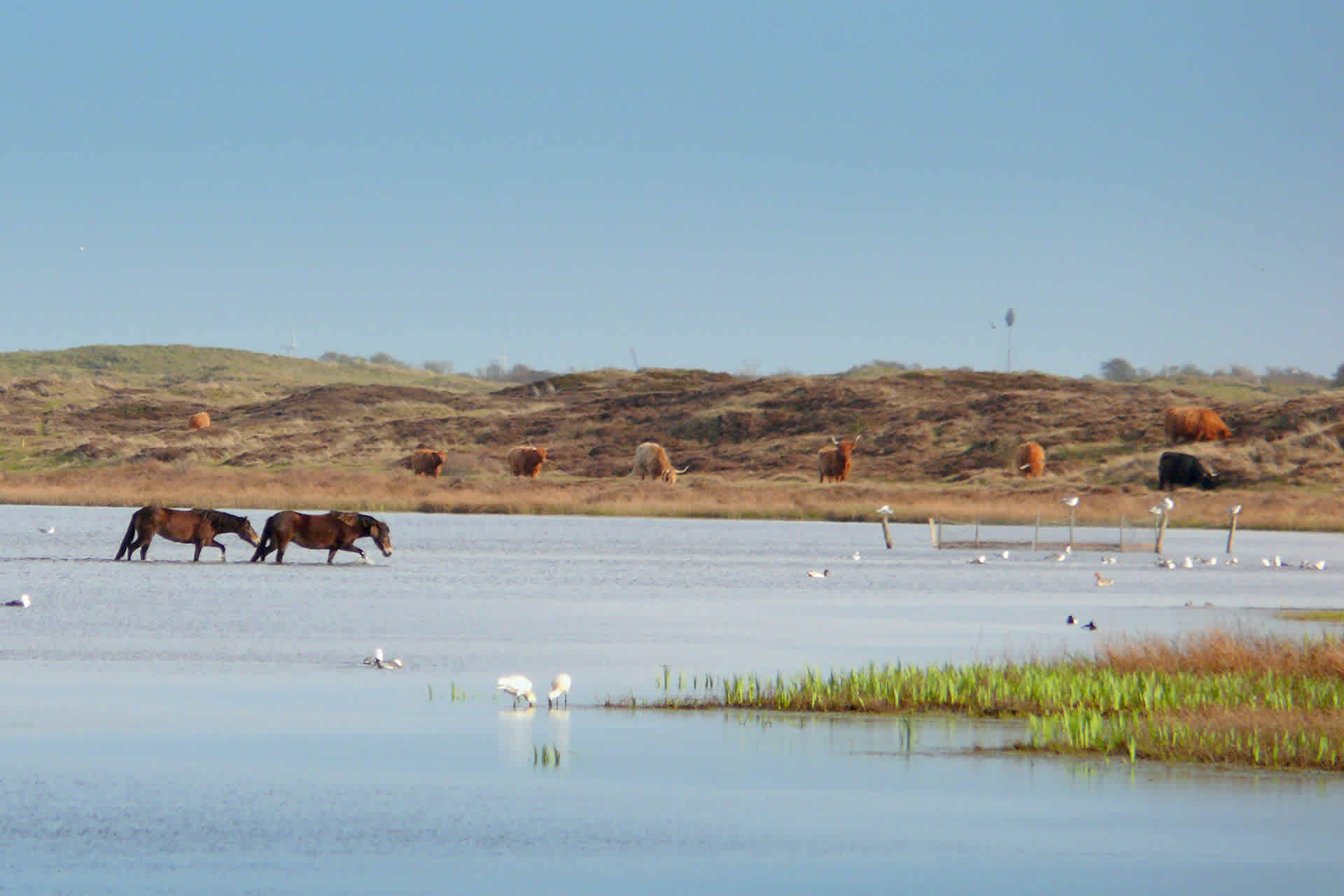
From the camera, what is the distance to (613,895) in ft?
32.0

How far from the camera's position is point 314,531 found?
3603cm

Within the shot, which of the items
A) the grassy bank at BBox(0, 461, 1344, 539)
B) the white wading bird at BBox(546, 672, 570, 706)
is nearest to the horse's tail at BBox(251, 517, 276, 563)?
the white wading bird at BBox(546, 672, 570, 706)

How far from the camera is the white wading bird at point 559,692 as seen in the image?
659 inches

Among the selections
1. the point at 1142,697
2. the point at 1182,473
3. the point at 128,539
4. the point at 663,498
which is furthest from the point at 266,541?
the point at 1182,473

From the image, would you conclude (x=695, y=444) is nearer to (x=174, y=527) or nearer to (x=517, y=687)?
(x=174, y=527)

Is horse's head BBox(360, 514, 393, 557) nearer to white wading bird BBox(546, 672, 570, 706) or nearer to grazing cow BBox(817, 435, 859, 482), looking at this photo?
white wading bird BBox(546, 672, 570, 706)

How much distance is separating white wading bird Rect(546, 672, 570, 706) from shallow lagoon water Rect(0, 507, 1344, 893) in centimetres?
24

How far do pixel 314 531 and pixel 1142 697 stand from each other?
855 inches

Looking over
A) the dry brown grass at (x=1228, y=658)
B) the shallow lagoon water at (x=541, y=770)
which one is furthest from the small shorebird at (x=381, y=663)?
the dry brown grass at (x=1228, y=658)

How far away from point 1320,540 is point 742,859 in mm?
51762

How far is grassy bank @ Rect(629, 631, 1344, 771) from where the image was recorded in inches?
582

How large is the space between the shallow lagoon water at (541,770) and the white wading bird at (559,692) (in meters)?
0.24

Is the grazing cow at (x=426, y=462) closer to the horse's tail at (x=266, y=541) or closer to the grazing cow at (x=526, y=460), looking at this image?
the grazing cow at (x=526, y=460)

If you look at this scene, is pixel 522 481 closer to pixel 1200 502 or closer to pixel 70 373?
pixel 1200 502
